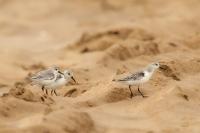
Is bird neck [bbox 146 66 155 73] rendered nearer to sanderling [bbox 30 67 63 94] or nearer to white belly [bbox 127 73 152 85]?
white belly [bbox 127 73 152 85]

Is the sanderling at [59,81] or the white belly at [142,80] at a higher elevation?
the sanderling at [59,81]

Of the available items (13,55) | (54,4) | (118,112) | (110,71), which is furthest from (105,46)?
(54,4)

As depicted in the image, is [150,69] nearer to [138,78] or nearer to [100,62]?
[138,78]

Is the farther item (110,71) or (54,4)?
(54,4)

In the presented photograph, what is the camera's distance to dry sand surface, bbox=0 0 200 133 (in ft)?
36.9

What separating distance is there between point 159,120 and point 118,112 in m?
0.86

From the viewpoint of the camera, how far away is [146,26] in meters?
24.1

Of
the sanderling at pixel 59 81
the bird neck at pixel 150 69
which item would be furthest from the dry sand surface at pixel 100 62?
the bird neck at pixel 150 69

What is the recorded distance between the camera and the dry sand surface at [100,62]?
1125 centimetres

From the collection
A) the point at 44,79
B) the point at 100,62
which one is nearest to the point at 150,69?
the point at 44,79

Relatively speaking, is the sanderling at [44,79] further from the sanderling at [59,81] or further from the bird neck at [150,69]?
the bird neck at [150,69]

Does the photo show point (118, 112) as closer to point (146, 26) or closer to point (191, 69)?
point (191, 69)

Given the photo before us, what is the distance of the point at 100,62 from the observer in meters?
17.6

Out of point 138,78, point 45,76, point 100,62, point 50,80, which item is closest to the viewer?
point 138,78
